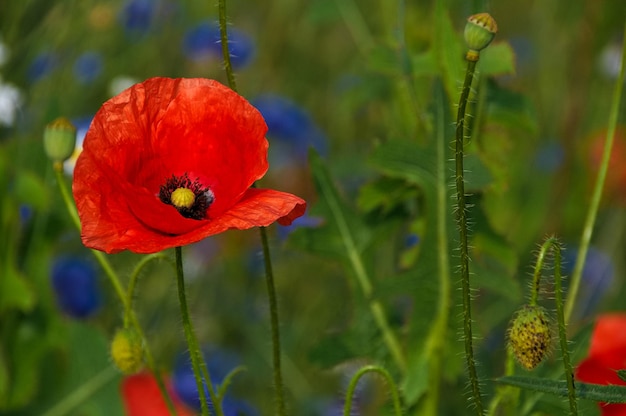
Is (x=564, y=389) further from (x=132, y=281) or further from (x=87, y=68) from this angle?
(x=87, y=68)

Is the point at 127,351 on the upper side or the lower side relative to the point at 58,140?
lower

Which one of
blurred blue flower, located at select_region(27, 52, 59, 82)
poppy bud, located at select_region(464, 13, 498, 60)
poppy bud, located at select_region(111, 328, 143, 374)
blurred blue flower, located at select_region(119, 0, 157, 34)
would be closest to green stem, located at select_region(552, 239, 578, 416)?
poppy bud, located at select_region(464, 13, 498, 60)

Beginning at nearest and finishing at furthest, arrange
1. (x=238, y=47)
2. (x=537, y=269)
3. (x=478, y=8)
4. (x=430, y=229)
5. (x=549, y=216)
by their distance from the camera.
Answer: (x=537, y=269) < (x=478, y=8) < (x=430, y=229) < (x=549, y=216) < (x=238, y=47)

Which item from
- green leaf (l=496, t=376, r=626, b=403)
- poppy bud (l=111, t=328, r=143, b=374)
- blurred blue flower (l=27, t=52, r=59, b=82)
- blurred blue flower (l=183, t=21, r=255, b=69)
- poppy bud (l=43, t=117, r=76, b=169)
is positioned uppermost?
blurred blue flower (l=183, t=21, r=255, b=69)

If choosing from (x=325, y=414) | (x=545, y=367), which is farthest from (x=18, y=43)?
(x=545, y=367)

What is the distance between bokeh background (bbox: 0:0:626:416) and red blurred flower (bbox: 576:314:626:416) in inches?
1.5

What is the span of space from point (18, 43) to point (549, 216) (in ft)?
4.19

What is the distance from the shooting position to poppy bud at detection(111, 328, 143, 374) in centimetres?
115

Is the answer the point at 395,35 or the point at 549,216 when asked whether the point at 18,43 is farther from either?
the point at 549,216

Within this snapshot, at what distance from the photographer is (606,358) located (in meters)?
1.37

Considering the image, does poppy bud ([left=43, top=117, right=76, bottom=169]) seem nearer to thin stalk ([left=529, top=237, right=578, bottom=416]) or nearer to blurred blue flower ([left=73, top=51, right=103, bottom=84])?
thin stalk ([left=529, top=237, right=578, bottom=416])

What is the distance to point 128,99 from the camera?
104cm

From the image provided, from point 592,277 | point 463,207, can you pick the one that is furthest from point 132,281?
point 592,277

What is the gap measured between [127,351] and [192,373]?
0.73m
